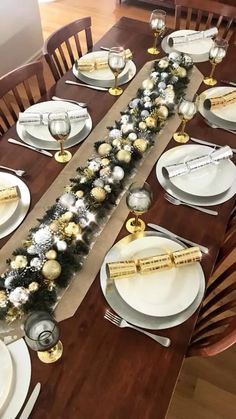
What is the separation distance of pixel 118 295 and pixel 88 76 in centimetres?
96

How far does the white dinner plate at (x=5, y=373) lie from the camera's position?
767 mm

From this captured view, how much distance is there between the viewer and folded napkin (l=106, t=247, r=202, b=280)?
0.94 meters

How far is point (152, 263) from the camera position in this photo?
965 millimetres

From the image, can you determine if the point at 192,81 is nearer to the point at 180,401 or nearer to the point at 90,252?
the point at 90,252

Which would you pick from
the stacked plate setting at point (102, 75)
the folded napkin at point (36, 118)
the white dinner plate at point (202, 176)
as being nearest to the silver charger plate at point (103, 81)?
the stacked plate setting at point (102, 75)

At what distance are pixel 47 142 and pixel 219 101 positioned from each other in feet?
2.20

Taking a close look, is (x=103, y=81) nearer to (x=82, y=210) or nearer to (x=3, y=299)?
(x=82, y=210)

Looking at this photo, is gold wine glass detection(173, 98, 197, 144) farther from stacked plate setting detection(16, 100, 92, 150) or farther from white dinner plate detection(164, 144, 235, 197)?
stacked plate setting detection(16, 100, 92, 150)

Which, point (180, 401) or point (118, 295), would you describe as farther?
point (180, 401)

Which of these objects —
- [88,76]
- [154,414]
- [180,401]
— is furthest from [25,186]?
[180,401]

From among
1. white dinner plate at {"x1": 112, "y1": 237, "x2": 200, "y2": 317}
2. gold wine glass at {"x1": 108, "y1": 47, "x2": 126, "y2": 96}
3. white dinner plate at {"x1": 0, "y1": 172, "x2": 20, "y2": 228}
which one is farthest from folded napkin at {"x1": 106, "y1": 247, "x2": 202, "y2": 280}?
gold wine glass at {"x1": 108, "y1": 47, "x2": 126, "y2": 96}

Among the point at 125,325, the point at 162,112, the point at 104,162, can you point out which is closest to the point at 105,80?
the point at 162,112

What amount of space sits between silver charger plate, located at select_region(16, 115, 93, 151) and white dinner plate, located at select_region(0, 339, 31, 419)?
0.66 metres

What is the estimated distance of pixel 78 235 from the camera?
1.03 m
